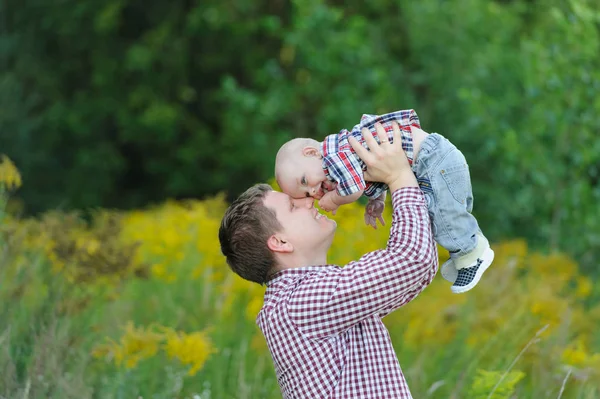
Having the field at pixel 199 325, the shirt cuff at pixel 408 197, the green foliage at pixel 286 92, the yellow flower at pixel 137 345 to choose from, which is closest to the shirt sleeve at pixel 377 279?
the shirt cuff at pixel 408 197

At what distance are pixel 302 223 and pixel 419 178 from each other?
1.14 feet

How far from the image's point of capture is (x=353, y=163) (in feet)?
7.24

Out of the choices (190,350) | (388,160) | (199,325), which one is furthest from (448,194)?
(199,325)

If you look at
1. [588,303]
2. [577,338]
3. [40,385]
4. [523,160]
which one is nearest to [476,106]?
[523,160]

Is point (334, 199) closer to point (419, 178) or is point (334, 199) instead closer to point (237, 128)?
point (419, 178)

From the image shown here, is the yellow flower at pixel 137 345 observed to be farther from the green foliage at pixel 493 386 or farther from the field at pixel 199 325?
the green foliage at pixel 493 386

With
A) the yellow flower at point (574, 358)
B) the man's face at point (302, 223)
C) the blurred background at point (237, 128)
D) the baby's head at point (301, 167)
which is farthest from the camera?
the blurred background at point (237, 128)

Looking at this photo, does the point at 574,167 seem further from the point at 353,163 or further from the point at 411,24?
the point at 353,163

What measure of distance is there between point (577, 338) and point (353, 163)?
357 centimetres

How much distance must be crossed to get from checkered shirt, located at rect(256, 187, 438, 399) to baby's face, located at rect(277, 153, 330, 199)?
208 mm

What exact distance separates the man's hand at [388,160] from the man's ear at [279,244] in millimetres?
327

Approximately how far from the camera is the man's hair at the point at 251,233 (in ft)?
7.82

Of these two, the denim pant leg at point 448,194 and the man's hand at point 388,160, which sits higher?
the man's hand at point 388,160

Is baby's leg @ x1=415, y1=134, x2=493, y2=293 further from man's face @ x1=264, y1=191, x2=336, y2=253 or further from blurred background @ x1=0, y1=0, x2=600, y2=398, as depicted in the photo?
blurred background @ x1=0, y1=0, x2=600, y2=398
